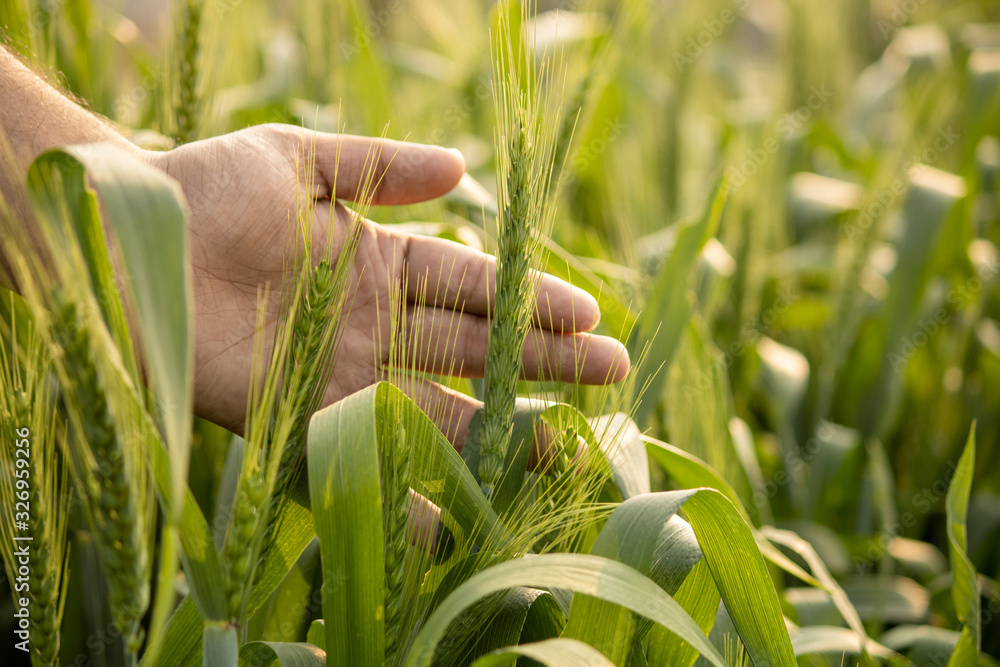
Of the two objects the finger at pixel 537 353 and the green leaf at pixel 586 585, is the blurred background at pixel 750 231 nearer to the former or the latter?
the finger at pixel 537 353

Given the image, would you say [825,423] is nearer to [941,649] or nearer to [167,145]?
[941,649]

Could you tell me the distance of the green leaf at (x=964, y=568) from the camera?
771mm

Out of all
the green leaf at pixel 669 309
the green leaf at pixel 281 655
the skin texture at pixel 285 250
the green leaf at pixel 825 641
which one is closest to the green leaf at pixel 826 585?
the green leaf at pixel 825 641

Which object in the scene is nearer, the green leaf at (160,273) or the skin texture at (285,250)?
the green leaf at (160,273)

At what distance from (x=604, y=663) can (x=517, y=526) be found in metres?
0.18

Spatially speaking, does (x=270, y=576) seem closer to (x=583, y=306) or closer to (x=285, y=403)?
(x=285, y=403)

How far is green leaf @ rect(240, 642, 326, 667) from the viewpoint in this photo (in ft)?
1.90

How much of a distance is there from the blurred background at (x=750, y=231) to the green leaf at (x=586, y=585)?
0.22 metres

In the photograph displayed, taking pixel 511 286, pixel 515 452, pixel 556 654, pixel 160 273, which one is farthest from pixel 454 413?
pixel 160 273

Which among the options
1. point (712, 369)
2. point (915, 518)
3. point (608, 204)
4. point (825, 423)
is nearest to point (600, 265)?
point (712, 369)

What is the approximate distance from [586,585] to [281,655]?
0.81ft

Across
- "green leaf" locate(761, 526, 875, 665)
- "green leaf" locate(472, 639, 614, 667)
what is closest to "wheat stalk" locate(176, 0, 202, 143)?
"green leaf" locate(472, 639, 614, 667)

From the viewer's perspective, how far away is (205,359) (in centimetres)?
85

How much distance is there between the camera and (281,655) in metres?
0.57
